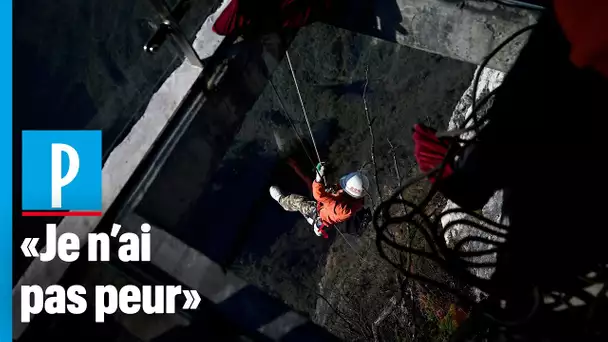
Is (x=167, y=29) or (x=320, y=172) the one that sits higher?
(x=167, y=29)

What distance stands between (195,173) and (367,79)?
10.6 feet

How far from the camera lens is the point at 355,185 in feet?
16.3

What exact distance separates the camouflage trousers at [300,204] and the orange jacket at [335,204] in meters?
0.37

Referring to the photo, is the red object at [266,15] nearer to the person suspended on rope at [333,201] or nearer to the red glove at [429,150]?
the red glove at [429,150]

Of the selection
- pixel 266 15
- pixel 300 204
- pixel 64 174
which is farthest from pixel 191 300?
pixel 266 15

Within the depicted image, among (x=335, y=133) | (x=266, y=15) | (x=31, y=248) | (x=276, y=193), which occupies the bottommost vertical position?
(x=31, y=248)

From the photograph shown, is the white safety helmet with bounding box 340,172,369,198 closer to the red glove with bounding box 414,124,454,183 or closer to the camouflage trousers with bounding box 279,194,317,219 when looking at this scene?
the camouflage trousers with bounding box 279,194,317,219

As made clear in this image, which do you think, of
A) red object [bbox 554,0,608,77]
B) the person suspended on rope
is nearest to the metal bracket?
the person suspended on rope

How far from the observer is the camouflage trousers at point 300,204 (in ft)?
18.9

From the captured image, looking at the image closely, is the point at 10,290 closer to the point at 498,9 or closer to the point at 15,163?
the point at 15,163

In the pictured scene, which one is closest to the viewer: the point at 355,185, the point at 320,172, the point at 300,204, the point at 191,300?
the point at 191,300

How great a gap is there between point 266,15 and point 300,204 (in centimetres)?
249

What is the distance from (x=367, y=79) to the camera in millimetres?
6773

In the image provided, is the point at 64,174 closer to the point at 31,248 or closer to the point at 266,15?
Answer: the point at 31,248
